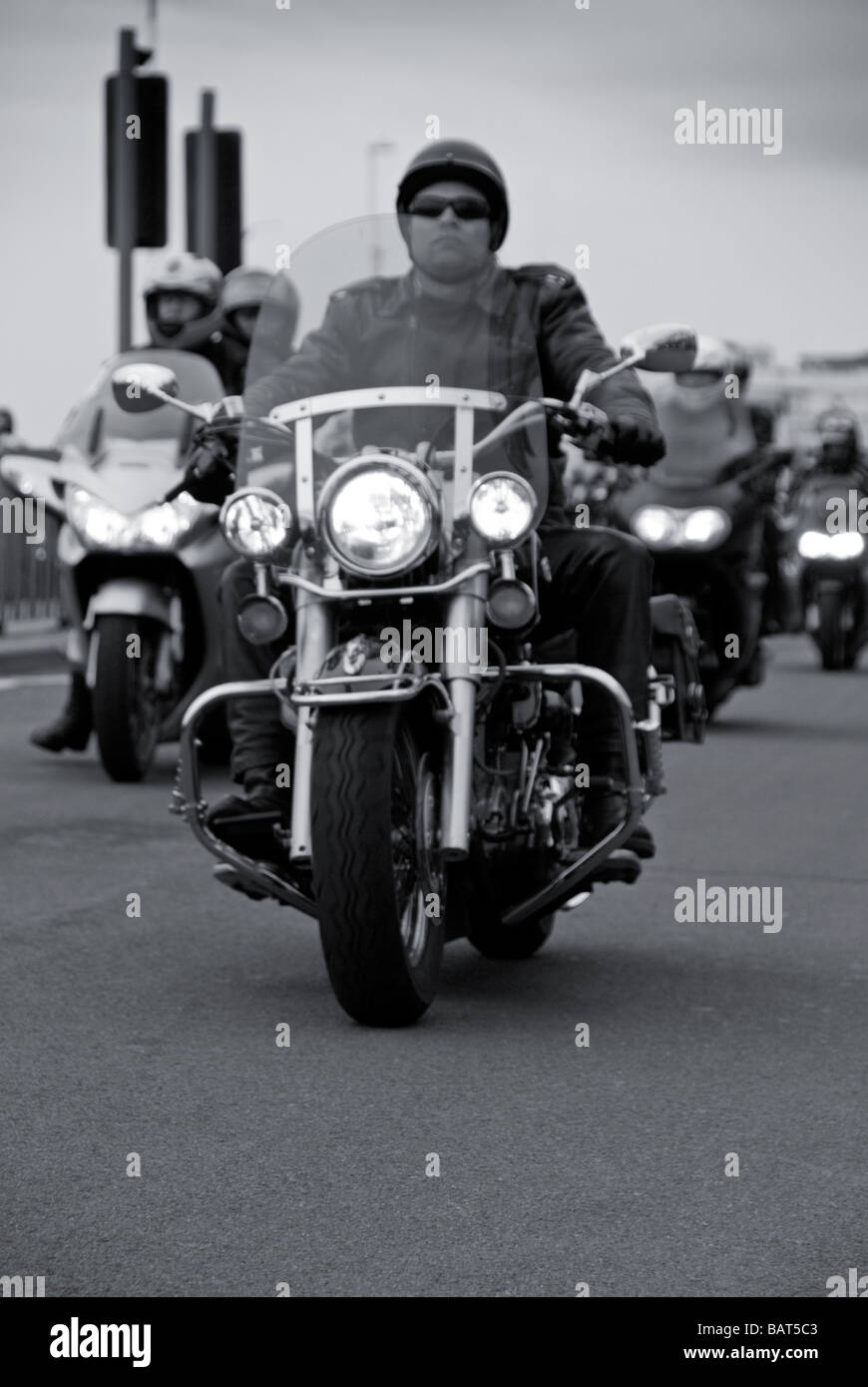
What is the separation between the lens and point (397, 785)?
17.8ft

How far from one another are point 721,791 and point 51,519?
3.05 meters

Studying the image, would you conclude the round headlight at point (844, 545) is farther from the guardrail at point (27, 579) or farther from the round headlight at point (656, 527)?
the round headlight at point (656, 527)

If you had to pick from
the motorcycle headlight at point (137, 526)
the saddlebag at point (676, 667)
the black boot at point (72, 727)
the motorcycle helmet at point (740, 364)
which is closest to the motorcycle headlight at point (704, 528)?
the motorcycle helmet at point (740, 364)

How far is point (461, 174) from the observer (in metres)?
6.05

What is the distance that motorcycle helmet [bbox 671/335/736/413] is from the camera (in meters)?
14.0

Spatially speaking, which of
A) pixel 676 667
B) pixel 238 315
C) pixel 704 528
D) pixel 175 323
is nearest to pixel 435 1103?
pixel 676 667

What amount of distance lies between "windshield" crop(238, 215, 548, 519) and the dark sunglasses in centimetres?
7

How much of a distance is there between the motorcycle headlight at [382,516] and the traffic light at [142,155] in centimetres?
1319

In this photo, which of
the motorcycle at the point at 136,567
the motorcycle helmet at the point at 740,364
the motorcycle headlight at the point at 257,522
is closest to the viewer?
the motorcycle headlight at the point at 257,522

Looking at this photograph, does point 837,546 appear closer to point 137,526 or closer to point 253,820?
point 137,526

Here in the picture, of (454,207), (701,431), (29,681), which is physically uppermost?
(454,207)

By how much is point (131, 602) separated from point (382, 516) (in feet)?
16.1

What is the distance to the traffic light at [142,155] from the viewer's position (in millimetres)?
18656
